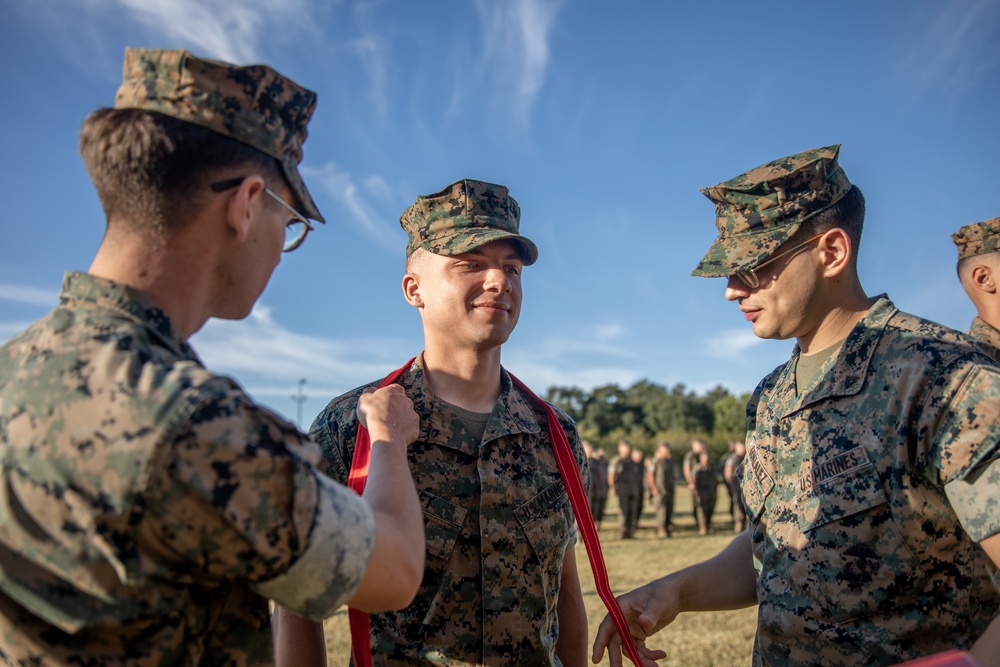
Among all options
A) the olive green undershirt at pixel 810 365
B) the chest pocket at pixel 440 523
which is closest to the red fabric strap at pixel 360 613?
the chest pocket at pixel 440 523

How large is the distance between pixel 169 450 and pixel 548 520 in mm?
2058

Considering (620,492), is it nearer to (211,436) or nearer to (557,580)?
(557,580)

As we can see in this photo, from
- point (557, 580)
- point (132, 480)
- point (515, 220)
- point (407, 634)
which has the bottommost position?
point (407, 634)

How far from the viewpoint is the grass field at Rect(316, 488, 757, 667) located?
8531mm

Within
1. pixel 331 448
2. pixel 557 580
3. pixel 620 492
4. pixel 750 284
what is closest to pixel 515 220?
pixel 750 284

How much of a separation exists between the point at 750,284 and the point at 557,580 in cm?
159

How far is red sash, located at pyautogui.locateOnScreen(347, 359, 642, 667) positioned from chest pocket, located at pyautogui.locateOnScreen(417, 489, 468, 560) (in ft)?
1.22

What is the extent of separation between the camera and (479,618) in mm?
3102

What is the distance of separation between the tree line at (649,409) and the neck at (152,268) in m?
82.0

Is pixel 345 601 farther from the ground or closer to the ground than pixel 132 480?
Result: closer to the ground

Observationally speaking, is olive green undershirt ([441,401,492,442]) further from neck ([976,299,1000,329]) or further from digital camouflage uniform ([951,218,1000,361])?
neck ([976,299,1000,329])

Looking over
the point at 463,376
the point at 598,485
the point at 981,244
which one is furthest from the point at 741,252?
the point at 598,485

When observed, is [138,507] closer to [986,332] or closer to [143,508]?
[143,508]

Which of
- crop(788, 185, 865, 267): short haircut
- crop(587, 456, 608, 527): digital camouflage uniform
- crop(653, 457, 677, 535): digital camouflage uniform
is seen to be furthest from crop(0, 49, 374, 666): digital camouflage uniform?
crop(587, 456, 608, 527): digital camouflage uniform
